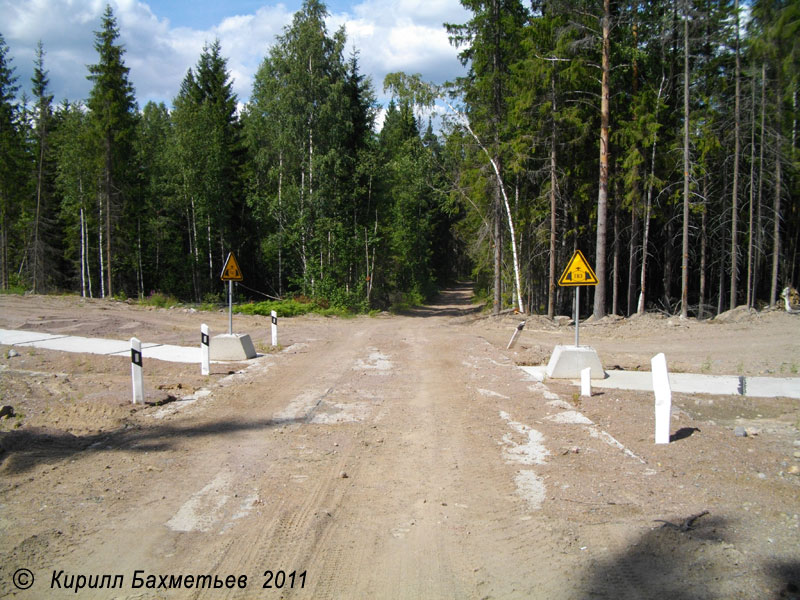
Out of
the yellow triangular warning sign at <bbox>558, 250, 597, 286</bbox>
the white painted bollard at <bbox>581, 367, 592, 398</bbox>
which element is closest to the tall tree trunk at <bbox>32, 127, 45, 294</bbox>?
the yellow triangular warning sign at <bbox>558, 250, 597, 286</bbox>

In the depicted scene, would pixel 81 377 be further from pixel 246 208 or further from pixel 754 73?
pixel 246 208

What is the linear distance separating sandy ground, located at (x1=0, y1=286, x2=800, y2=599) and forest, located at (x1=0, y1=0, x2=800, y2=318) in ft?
48.4

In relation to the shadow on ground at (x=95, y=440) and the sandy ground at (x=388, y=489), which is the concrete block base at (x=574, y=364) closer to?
the sandy ground at (x=388, y=489)

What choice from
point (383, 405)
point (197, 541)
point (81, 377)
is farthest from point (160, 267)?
point (197, 541)

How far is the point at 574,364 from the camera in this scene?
11.2 metres

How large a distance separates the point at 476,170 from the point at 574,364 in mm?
18118

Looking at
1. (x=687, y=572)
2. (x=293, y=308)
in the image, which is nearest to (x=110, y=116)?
(x=293, y=308)

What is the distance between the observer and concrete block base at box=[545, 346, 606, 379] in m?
11.2

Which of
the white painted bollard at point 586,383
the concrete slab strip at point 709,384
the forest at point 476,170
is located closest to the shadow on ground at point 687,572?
the white painted bollard at point 586,383

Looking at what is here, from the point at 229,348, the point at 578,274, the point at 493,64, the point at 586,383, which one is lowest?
the point at 586,383

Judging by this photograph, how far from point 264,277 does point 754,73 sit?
1350 inches

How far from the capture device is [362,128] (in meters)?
32.6

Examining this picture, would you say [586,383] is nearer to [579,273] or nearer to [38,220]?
[579,273]

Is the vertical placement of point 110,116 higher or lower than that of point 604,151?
higher
